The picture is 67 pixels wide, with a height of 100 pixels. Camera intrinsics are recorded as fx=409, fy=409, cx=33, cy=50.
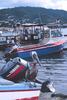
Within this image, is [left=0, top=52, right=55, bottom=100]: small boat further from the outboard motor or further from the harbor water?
the harbor water

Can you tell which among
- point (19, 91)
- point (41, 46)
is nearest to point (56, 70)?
point (41, 46)

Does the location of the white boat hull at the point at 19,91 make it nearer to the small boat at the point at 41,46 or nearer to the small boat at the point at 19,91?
the small boat at the point at 19,91

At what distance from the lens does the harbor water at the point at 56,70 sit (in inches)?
944

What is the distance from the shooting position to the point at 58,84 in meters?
24.1

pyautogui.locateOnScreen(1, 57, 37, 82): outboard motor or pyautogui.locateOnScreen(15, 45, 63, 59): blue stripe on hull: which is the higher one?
pyautogui.locateOnScreen(1, 57, 37, 82): outboard motor

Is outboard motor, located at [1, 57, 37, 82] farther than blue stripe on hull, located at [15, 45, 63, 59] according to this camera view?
No

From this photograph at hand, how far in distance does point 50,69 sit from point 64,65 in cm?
291

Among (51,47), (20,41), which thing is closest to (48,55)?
(51,47)

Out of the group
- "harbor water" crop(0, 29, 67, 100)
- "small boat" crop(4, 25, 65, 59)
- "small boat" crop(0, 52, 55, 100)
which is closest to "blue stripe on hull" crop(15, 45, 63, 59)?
"small boat" crop(4, 25, 65, 59)

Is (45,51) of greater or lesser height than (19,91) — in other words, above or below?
below

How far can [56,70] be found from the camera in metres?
31.4

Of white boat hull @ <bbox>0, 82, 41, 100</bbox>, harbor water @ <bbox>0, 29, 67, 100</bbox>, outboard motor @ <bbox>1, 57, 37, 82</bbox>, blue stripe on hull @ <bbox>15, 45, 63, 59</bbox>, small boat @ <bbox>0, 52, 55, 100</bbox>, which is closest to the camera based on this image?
white boat hull @ <bbox>0, 82, 41, 100</bbox>

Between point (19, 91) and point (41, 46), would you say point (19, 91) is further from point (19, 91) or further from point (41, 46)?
point (41, 46)

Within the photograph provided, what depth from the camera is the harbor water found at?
24.0 metres
